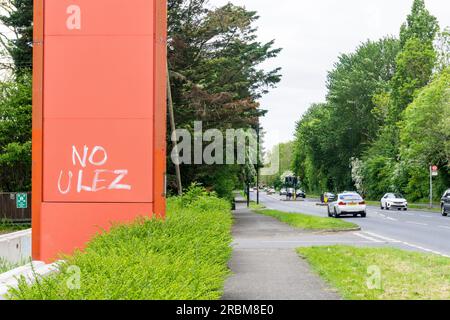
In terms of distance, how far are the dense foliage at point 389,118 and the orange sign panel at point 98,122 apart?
39.9m

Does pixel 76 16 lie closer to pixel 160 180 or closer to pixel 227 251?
pixel 160 180

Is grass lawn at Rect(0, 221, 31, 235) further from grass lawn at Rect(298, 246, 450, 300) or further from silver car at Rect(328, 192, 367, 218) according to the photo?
grass lawn at Rect(298, 246, 450, 300)

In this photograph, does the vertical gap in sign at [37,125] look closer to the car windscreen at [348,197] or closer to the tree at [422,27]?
the car windscreen at [348,197]

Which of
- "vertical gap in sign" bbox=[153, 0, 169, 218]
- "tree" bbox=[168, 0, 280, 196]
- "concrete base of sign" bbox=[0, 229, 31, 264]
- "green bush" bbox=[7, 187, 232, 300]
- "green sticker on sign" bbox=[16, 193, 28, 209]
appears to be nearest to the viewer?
"green bush" bbox=[7, 187, 232, 300]

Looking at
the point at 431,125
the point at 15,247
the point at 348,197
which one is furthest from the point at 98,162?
the point at 431,125

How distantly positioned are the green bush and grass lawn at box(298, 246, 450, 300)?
1.97 meters

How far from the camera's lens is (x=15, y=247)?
1658 centimetres

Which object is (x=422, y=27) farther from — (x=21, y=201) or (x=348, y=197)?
(x=21, y=201)

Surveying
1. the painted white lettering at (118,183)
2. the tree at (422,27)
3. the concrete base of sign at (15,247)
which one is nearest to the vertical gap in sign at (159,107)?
the painted white lettering at (118,183)

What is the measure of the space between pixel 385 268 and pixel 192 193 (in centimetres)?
848

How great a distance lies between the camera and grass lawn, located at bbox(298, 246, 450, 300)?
8383mm

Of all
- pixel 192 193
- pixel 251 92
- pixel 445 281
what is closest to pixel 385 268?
pixel 445 281

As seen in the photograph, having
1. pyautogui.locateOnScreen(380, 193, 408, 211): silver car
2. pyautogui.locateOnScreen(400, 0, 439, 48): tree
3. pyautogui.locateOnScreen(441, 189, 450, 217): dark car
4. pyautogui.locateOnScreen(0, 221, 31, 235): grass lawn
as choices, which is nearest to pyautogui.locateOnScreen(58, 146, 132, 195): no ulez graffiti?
pyautogui.locateOnScreen(0, 221, 31, 235): grass lawn

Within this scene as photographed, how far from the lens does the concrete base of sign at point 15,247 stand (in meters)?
15.7
